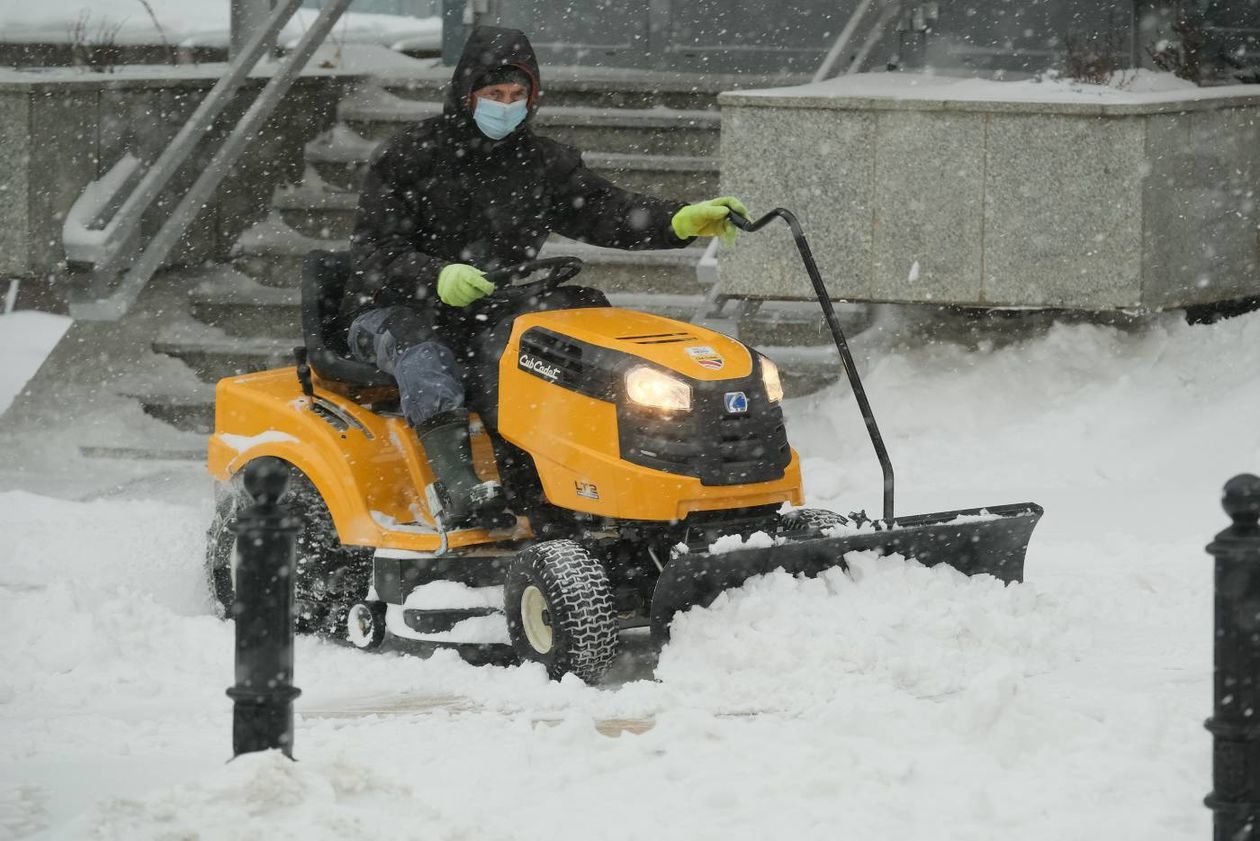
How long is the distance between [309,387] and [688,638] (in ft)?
6.05

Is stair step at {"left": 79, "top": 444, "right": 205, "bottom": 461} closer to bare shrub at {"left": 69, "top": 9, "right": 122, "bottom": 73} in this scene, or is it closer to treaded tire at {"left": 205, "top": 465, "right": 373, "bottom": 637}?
treaded tire at {"left": 205, "top": 465, "right": 373, "bottom": 637}

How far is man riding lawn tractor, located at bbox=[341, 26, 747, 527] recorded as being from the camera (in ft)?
20.6

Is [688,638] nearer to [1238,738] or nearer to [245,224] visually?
[1238,738]

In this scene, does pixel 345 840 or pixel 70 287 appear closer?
pixel 345 840

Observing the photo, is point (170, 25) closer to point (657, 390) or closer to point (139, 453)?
point (139, 453)

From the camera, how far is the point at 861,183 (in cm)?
941

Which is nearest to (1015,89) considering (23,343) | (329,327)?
(329,327)

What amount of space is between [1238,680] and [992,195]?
17.8 ft

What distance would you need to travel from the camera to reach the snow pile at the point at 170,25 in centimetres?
1653

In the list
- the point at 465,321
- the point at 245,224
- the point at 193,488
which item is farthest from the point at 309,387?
the point at 245,224

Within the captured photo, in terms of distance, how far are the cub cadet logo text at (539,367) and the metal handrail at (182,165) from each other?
456cm

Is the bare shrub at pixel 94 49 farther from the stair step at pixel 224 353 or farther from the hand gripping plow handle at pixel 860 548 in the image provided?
the hand gripping plow handle at pixel 860 548

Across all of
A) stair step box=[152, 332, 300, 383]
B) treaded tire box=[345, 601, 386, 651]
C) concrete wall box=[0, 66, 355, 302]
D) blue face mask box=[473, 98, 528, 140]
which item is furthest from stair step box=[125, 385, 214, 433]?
blue face mask box=[473, 98, 528, 140]

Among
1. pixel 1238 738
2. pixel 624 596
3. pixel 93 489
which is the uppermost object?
pixel 1238 738
